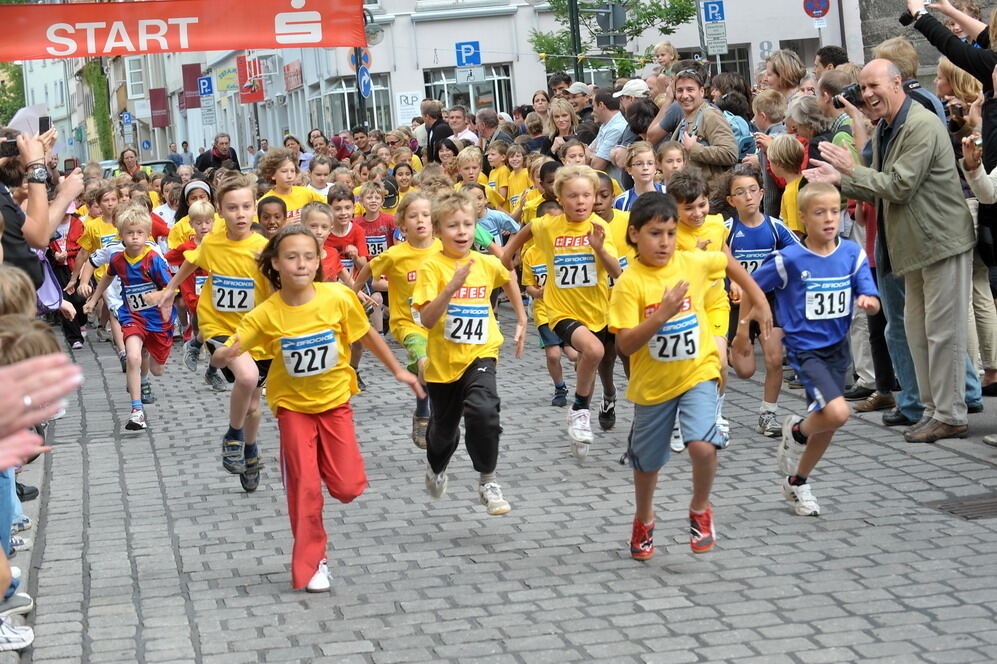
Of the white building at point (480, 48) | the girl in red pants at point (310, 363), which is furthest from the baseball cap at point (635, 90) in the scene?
the white building at point (480, 48)

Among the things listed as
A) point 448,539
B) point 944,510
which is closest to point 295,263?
point 448,539

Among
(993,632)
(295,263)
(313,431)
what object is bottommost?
(993,632)

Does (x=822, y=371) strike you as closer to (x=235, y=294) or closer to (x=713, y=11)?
(x=235, y=294)

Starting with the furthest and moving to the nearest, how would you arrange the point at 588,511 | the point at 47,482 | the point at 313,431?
the point at 47,482 < the point at 588,511 < the point at 313,431

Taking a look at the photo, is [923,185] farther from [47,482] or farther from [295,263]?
[47,482]

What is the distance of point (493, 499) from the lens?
809 cm

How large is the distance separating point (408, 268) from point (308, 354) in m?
2.66

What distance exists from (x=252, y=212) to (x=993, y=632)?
19.5 ft

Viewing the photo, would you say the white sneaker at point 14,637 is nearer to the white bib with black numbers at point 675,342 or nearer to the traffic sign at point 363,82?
the white bib with black numbers at point 675,342

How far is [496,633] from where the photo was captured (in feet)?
19.7

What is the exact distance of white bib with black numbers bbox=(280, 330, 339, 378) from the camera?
7246 millimetres

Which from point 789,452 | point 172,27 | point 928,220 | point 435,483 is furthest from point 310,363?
point 172,27

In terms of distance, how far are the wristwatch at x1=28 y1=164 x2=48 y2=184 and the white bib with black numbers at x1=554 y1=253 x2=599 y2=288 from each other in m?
3.21

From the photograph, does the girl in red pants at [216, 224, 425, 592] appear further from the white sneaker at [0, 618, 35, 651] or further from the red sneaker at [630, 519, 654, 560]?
the white sneaker at [0, 618, 35, 651]
